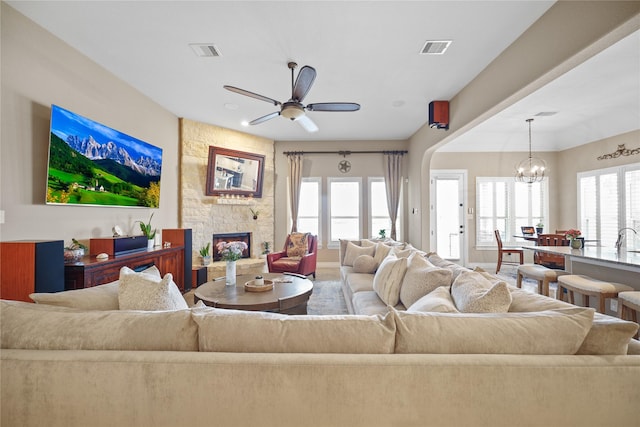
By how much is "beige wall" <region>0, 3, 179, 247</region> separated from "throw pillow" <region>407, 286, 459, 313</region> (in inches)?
133

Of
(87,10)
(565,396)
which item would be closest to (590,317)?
(565,396)

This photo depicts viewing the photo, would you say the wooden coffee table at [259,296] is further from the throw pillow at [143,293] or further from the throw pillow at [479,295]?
the throw pillow at [479,295]

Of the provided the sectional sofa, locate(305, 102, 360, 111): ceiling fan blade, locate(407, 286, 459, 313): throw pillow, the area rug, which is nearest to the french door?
the area rug

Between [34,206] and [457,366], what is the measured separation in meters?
3.57

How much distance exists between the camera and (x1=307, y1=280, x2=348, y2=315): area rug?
348 cm

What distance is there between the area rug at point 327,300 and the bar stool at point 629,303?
262 centimetres

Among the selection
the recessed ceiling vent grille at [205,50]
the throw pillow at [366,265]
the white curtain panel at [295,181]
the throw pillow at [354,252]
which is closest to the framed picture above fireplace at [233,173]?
the white curtain panel at [295,181]

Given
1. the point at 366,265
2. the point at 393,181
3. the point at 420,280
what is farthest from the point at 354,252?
the point at 393,181

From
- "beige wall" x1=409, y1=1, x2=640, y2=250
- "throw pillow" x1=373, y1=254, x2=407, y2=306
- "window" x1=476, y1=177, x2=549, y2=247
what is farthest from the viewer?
"window" x1=476, y1=177, x2=549, y2=247

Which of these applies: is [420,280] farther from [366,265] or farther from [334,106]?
[334,106]

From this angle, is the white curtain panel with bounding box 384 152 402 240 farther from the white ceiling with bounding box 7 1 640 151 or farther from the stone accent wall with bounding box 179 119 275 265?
the stone accent wall with bounding box 179 119 275 265

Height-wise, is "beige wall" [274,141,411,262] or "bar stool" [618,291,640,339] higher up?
"beige wall" [274,141,411,262]

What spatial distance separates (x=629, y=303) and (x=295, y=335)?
3059mm

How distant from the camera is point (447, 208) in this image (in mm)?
6496
